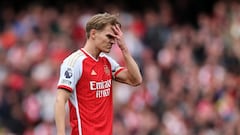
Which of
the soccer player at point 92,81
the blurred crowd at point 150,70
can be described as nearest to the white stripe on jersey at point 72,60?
the soccer player at point 92,81

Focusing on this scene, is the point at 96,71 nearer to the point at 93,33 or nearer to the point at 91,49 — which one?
the point at 91,49

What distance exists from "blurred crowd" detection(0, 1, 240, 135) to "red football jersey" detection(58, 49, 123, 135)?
6544mm

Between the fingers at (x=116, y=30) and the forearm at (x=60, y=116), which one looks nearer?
the forearm at (x=60, y=116)

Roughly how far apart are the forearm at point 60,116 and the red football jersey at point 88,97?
19cm

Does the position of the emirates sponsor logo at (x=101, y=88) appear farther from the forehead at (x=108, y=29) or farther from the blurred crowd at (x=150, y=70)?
the blurred crowd at (x=150, y=70)

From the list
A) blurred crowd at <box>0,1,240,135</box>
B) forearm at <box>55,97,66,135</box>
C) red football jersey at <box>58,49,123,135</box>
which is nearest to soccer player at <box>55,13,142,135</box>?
red football jersey at <box>58,49,123,135</box>

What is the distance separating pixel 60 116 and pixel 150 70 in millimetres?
9380

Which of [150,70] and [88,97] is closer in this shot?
[88,97]

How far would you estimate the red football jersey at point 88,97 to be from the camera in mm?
9203

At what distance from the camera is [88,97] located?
9.25 meters

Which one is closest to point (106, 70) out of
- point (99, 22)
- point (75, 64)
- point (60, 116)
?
point (75, 64)

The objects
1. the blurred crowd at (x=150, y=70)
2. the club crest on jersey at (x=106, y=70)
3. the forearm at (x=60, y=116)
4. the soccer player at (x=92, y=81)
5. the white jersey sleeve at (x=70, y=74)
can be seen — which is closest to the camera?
the forearm at (x=60, y=116)

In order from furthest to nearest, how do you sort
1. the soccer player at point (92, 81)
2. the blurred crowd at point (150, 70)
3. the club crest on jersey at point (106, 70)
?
the blurred crowd at point (150, 70)
the club crest on jersey at point (106, 70)
the soccer player at point (92, 81)

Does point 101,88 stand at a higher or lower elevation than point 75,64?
lower
